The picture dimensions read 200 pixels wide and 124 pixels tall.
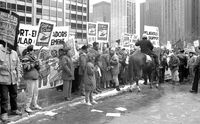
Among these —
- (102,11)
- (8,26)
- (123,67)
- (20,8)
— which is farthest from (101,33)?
(102,11)

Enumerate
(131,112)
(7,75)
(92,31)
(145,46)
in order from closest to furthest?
(7,75) < (131,112) < (145,46) < (92,31)

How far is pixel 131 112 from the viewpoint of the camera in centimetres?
704

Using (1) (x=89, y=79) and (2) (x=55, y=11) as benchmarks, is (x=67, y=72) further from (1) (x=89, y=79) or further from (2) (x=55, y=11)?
(2) (x=55, y=11)

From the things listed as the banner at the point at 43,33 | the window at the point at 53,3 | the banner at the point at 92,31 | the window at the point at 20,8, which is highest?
the window at the point at 53,3

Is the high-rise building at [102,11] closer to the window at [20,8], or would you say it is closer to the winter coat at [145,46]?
the window at [20,8]

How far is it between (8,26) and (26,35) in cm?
343

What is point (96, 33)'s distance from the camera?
499 inches

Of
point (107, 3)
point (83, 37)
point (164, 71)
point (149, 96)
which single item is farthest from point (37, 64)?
point (107, 3)

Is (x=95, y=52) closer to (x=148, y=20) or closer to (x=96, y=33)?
(x=96, y=33)

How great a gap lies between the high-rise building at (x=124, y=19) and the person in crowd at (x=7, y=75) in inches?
3347

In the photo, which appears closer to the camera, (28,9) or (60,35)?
(60,35)

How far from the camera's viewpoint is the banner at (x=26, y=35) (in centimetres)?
945

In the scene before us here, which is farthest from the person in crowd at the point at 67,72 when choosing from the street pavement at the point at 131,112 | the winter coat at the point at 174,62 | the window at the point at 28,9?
the window at the point at 28,9

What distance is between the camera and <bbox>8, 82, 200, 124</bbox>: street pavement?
20.2 ft
